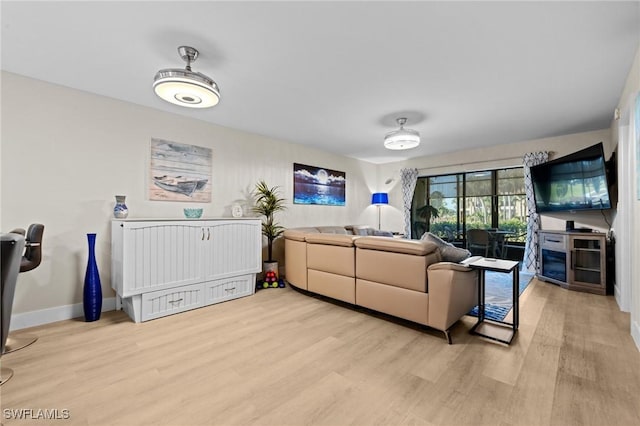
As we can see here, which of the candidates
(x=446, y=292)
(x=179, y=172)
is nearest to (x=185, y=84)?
(x=179, y=172)

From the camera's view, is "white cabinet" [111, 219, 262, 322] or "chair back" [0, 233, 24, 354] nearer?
"chair back" [0, 233, 24, 354]

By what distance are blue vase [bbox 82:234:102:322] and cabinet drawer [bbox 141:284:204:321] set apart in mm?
454

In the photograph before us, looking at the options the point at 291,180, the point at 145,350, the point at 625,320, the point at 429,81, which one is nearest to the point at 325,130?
Answer: the point at 291,180

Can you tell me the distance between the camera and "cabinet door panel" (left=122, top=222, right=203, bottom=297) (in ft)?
8.68

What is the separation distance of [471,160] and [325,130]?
3.12 m

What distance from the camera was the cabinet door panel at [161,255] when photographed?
2.65 m

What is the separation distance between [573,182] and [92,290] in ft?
20.5

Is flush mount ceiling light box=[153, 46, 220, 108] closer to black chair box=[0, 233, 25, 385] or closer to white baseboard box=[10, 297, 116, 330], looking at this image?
black chair box=[0, 233, 25, 385]

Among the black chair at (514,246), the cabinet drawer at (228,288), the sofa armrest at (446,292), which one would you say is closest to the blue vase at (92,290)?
the cabinet drawer at (228,288)

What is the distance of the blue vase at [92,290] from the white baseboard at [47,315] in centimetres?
20

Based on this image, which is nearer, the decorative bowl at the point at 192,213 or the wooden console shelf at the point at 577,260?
the decorative bowl at the point at 192,213

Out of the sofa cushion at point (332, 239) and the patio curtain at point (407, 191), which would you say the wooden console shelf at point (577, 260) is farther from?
the sofa cushion at point (332, 239)

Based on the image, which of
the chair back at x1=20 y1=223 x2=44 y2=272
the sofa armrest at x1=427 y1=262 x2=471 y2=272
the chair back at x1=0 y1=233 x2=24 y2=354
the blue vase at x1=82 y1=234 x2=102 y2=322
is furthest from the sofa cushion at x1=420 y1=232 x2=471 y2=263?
the chair back at x1=20 y1=223 x2=44 y2=272

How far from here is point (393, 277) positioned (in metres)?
2.59
